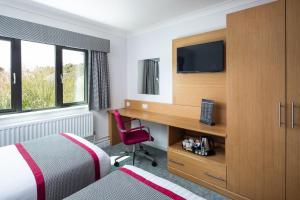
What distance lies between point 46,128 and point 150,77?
6.84 feet

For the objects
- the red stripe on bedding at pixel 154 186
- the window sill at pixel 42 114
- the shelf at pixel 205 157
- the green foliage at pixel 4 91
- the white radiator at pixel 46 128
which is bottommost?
the shelf at pixel 205 157

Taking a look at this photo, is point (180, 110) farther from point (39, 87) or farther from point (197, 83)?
point (39, 87)

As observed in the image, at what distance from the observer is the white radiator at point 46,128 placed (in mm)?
2396

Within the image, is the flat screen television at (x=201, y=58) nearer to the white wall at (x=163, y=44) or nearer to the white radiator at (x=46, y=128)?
the white wall at (x=163, y=44)

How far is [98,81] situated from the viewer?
3383 mm

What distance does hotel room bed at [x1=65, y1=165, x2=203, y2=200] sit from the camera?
3.54 feet

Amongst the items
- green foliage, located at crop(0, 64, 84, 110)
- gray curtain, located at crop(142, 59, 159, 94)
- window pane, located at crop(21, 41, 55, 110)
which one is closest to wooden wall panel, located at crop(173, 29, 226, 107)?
gray curtain, located at crop(142, 59, 159, 94)

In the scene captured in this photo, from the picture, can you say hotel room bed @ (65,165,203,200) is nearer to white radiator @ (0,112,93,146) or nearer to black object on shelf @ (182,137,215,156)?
black object on shelf @ (182,137,215,156)

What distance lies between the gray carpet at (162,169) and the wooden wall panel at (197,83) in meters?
1.03

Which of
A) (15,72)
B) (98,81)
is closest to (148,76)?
(98,81)

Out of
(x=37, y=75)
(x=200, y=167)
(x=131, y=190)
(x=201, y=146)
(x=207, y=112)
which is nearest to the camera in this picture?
(x=131, y=190)

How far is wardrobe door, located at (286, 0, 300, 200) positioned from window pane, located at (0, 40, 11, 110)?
3.33 meters

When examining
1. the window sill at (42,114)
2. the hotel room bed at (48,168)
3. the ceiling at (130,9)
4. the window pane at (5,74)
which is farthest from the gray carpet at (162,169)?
the ceiling at (130,9)

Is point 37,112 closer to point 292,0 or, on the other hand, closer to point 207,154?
point 207,154
